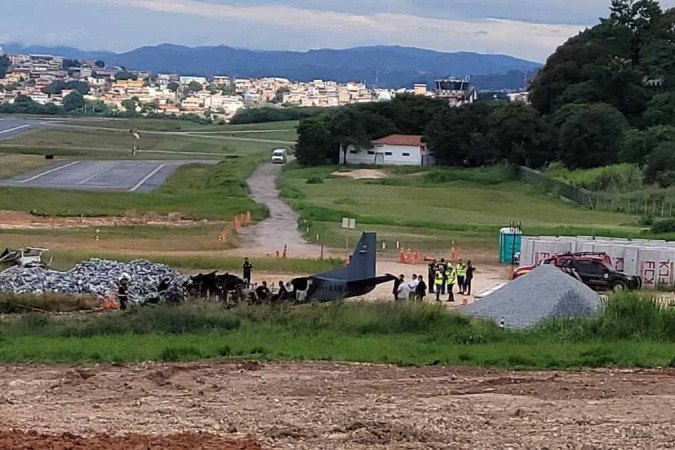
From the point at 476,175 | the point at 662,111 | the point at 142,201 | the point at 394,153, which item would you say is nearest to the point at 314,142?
the point at 394,153

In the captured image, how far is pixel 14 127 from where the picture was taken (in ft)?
575

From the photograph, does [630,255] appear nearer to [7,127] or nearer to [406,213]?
[406,213]

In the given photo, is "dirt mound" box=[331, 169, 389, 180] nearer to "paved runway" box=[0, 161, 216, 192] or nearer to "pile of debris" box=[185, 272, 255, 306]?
"paved runway" box=[0, 161, 216, 192]

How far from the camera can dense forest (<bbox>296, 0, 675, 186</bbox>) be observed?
103 metres

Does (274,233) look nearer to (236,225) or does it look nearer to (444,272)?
(236,225)

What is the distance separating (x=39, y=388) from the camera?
57.7 feet

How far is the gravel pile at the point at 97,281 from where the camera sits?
34.0 metres

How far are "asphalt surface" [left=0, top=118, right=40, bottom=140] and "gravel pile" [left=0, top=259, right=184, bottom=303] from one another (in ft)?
375

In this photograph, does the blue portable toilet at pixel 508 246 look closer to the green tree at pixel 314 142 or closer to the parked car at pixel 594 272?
the parked car at pixel 594 272

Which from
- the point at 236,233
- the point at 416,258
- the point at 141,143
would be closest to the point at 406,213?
the point at 236,233

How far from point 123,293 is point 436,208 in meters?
47.0

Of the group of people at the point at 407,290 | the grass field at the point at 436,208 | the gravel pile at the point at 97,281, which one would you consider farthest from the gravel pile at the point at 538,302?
the grass field at the point at 436,208

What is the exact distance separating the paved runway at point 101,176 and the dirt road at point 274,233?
10.8m

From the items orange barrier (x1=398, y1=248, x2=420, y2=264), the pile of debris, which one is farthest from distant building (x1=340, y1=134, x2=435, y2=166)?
the pile of debris
